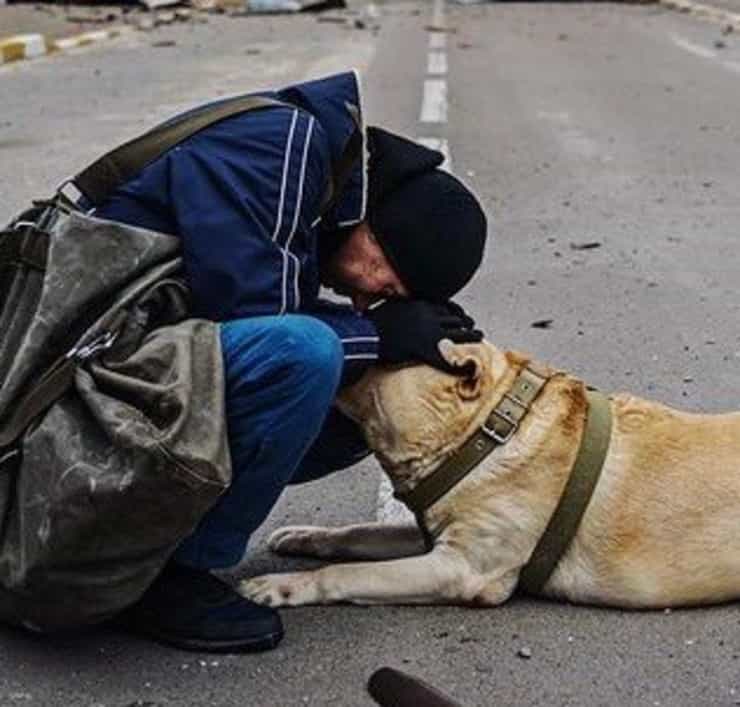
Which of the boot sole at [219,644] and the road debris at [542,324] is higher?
the boot sole at [219,644]

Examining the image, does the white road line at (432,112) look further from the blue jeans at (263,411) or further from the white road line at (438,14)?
the blue jeans at (263,411)

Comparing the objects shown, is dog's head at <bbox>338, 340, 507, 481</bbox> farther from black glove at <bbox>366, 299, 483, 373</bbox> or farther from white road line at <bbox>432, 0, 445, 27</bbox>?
white road line at <bbox>432, 0, 445, 27</bbox>

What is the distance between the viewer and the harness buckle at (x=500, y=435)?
3.70 meters

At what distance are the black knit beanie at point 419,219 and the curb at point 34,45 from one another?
1503 centimetres

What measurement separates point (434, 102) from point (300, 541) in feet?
32.6

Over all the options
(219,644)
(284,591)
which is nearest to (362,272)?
(284,591)

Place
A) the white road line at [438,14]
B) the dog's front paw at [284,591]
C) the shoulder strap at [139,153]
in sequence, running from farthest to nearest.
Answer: the white road line at [438,14], the dog's front paw at [284,591], the shoulder strap at [139,153]

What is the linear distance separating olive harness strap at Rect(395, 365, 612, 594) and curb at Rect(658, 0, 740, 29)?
20852 mm

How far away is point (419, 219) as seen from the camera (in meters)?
3.60

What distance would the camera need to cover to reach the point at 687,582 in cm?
372

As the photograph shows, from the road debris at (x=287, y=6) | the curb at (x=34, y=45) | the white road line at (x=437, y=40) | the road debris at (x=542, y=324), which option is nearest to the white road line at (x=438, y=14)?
the road debris at (x=287, y=6)

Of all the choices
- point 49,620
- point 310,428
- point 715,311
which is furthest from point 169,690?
point 715,311

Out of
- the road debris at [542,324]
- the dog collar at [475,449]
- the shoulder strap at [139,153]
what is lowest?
the road debris at [542,324]

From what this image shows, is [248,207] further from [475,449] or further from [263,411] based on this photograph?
[475,449]
